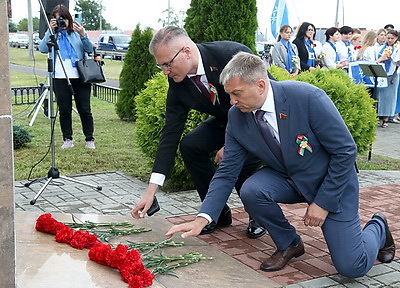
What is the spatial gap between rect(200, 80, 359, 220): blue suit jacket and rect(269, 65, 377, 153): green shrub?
9.74 feet

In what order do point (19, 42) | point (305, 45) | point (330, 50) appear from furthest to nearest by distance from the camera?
point (19, 42) → point (330, 50) → point (305, 45)

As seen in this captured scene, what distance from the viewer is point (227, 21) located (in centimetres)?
622

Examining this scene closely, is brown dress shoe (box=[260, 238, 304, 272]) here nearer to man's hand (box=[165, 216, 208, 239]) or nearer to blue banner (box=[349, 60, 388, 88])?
man's hand (box=[165, 216, 208, 239])

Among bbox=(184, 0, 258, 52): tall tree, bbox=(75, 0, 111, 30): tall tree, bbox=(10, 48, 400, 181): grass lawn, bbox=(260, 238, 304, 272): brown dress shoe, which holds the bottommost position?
bbox=(10, 48, 400, 181): grass lawn

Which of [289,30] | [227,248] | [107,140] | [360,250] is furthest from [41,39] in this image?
[360,250]

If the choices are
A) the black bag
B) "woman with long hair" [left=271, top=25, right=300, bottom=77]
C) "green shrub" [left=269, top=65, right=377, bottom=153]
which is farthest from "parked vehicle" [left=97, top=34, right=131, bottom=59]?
"green shrub" [left=269, top=65, right=377, bottom=153]

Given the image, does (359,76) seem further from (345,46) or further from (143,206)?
(143,206)

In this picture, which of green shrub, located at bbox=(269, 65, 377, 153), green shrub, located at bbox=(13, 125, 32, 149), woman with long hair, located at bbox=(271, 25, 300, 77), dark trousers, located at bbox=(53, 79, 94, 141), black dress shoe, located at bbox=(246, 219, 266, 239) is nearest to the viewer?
black dress shoe, located at bbox=(246, 219, 266, 239)

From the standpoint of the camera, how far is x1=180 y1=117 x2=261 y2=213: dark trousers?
4547 millimetres

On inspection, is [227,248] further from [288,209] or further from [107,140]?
[107,140]

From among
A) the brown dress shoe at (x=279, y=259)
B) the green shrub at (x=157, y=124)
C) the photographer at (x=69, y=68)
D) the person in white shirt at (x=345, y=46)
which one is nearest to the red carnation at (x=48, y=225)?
the brown dress shoe at (x=279, y=259)

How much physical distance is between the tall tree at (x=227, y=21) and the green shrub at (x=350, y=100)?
0.68m

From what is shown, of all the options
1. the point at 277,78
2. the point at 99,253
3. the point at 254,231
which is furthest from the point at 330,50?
the point at 99,253

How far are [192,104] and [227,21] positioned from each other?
2191mm
